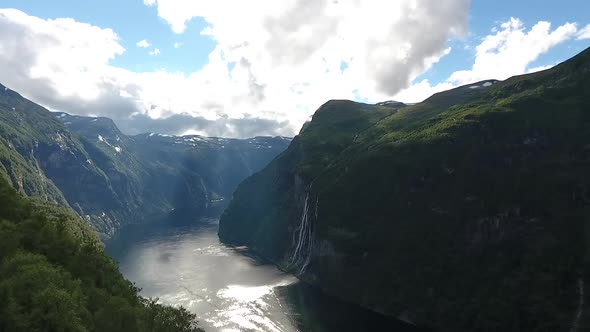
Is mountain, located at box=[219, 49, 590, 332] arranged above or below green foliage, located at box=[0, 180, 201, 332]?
below

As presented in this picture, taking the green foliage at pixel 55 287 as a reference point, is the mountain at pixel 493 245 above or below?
below

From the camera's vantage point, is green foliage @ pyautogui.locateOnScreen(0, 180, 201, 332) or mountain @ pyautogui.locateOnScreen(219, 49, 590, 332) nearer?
green foliage @ pyautogui.locateOnScreen(0, 180, 201, 332)

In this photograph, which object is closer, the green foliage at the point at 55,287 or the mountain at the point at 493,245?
the green foliage at the point at 55,287

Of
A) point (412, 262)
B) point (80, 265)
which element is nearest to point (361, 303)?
point (412, 262)

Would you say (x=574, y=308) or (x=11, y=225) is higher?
(x=11, y=225)

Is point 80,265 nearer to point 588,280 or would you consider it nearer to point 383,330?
point 383,330

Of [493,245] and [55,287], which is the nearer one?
[55,287]

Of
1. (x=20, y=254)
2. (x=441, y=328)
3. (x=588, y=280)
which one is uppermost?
(x=20, y=254)

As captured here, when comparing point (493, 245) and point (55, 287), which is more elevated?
point (55, 287)
